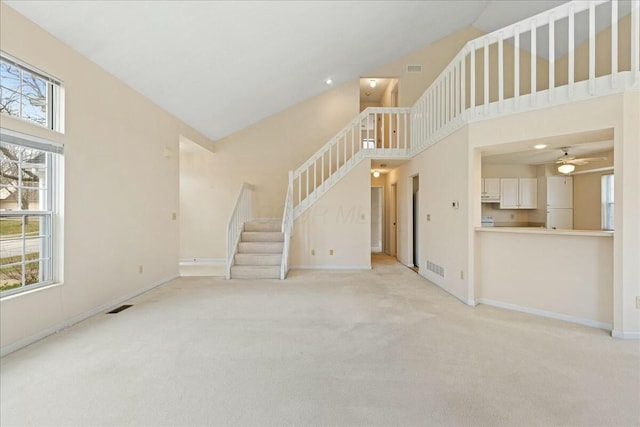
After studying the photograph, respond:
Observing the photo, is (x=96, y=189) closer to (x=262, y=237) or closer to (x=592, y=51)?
(x=262, y=237)

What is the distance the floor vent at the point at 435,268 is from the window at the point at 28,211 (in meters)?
5.16

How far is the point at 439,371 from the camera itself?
90.4 inches

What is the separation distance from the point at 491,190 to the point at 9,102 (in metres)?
7.93

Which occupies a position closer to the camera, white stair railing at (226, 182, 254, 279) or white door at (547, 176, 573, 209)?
white stair railing at (226, 182, 254, 279)

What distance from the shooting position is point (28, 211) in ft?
9.44

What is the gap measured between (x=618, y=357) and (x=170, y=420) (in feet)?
11.8

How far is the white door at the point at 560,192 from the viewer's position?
6.30 m

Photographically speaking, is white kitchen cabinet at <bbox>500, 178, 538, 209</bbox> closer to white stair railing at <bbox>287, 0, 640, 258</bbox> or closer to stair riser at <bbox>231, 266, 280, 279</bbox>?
white stair railing at <bbox>287, 0, 640, 258</bbox>

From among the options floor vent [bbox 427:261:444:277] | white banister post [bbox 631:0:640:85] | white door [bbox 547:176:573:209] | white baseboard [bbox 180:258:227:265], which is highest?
white banister post [bbox 631:0:640:85]

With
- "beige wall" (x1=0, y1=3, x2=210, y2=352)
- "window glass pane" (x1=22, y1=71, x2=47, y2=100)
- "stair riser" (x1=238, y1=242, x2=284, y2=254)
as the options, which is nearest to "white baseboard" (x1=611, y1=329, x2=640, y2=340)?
"stair riser" (x1=238, y1=242, x2=284, y2=254)

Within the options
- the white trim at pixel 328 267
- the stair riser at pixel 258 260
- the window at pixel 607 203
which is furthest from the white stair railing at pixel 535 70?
the stair riser at pixel 258 260

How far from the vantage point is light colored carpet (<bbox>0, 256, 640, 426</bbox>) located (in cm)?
182

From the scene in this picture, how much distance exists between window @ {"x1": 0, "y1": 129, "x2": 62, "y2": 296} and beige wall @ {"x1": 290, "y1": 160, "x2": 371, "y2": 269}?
13.5 feet

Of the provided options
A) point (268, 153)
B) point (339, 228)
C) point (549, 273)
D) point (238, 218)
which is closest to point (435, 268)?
point (549, 273)
